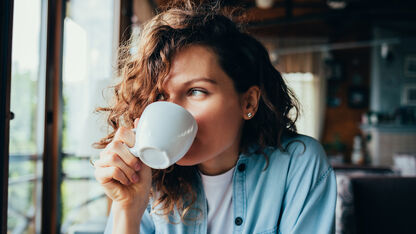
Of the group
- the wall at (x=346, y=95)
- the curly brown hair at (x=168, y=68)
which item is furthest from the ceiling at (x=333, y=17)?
the curly brown hair at (x=168, y=68)

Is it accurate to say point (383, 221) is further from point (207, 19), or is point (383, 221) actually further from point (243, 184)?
point (207, 19)

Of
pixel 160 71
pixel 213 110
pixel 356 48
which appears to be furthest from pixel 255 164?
pixel 356 48

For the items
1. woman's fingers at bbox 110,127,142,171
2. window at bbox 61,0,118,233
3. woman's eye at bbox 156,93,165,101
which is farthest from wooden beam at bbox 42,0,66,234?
woman's fingers at bbox 110,127,142,171

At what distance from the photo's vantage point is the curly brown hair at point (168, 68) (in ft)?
3.43

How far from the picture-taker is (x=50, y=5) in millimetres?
1536

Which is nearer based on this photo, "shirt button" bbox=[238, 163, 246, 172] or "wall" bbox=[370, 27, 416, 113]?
"shirt button" bbox=[238, 163, 246, 172]

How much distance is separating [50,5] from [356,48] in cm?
859

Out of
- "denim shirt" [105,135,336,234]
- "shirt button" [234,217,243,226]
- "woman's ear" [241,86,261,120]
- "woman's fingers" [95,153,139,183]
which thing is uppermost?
"woman's ear" [241,86,261,120]

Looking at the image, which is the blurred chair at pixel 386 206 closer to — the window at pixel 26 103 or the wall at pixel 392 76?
the window at pixel 26 103

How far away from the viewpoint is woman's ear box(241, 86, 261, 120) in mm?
1109

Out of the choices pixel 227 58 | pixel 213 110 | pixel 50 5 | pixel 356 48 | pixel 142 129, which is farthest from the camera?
pixel 356 48

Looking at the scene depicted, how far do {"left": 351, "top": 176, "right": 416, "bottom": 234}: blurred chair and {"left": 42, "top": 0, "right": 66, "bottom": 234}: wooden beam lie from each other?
142 cm

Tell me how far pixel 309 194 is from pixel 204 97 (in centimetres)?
42

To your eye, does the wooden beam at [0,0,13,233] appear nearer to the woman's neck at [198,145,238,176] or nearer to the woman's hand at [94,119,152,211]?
the woman's hand at [94,119,152,211]
